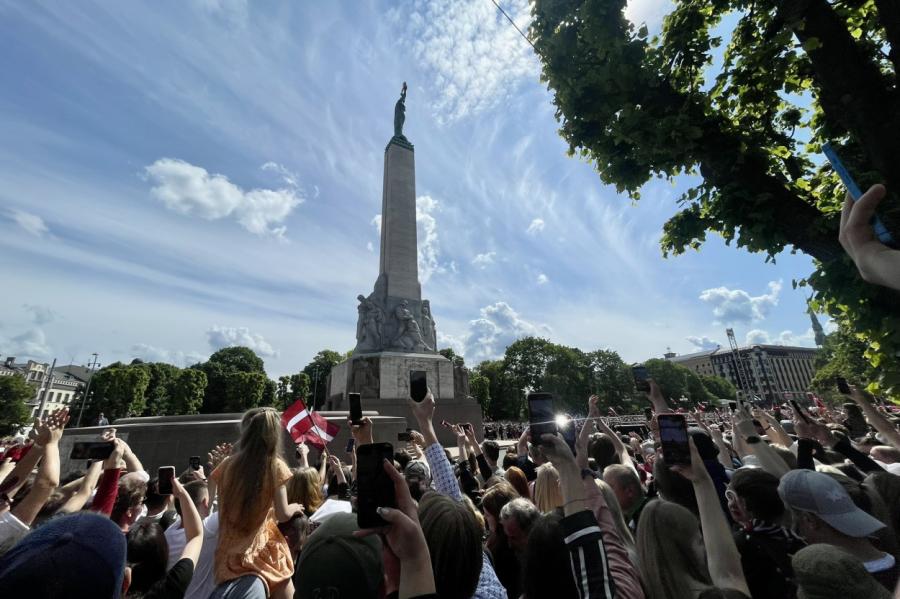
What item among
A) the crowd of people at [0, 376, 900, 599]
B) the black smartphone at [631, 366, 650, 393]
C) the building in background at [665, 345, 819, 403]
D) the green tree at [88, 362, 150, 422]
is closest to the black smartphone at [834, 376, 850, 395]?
the crowd of people at [0, 376, 900, 599]

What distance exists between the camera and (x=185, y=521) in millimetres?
2736

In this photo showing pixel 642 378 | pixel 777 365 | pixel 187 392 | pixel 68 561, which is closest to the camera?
pixel 68 561

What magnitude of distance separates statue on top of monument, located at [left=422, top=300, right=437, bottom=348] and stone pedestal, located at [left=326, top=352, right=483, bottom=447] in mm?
1152

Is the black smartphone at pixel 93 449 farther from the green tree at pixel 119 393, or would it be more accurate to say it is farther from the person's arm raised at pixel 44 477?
the green tree at pixel 119 393

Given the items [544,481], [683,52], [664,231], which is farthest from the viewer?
[664,231]

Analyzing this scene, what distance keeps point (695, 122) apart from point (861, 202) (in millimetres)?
3830

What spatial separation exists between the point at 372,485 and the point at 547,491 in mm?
2280

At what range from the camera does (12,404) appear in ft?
132

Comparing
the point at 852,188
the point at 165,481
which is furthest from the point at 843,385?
the point at 165,481

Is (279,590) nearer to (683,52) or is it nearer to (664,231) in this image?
(664,231)

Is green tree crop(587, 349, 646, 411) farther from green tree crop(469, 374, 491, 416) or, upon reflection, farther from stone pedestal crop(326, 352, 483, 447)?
stone pedestal crop(326, 352, 483, 447)

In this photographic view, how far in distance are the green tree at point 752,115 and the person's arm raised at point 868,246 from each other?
2.28 metres

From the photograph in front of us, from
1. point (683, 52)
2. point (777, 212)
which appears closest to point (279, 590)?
point (777, 212)

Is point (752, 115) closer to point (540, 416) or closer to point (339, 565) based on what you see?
point (540, 416)
